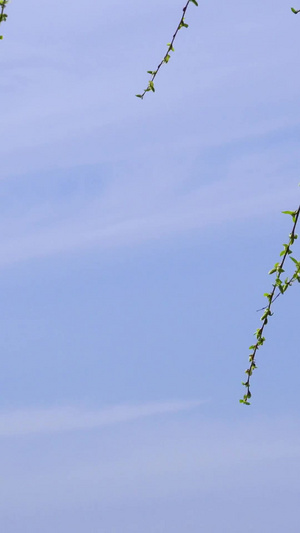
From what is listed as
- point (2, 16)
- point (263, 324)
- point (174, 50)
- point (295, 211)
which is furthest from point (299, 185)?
point (2, 16)

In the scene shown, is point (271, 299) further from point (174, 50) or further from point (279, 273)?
point (174, 50)

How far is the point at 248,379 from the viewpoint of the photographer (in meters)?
4.29

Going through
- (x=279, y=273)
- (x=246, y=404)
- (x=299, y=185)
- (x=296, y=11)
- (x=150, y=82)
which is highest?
(x=150, y=82)

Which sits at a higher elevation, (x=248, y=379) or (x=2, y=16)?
(x=2, y=16)

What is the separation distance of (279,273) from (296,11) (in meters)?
1.24

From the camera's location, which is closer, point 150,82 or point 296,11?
point 296,11

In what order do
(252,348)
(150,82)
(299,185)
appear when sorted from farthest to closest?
(150,82), (252,348), (299,185)

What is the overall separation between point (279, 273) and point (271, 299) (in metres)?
0.13

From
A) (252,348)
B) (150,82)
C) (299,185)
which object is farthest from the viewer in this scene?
(150,82)

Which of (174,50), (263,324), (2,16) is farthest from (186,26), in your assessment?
(263,324)

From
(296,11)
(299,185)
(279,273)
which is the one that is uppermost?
(296,11)

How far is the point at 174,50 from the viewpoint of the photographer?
4.32 meters

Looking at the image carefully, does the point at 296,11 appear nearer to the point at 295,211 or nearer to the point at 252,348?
the point at 295,211

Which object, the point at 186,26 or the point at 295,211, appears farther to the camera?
the point at 186,26
